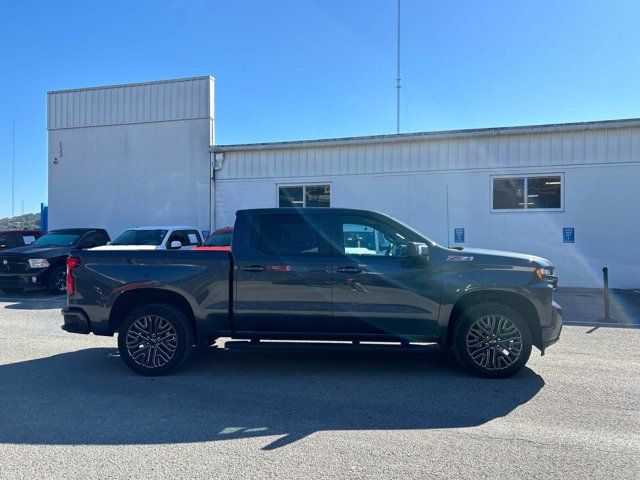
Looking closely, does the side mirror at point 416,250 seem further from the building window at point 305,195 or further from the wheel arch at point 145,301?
the building window at point 305,195

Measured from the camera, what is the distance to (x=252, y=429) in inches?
171

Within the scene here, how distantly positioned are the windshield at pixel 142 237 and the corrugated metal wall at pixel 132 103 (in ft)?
18.8

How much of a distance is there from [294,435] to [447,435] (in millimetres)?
1251

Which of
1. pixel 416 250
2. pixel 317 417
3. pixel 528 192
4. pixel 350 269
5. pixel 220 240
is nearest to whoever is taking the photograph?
pixel 317 417

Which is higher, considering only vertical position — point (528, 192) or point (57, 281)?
point (528, 192)

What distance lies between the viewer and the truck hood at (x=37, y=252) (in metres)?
12.6

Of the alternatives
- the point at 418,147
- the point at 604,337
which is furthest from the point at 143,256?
the point at 418,147

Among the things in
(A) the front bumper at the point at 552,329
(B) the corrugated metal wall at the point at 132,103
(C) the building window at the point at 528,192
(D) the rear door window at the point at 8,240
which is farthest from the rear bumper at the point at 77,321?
(B) the corrugated metal wall at the point at 132,103

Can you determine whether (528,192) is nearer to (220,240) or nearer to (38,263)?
(220,240)

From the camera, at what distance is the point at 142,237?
13.4 meters

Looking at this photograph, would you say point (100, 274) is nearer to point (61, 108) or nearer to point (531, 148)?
point (531, 148)

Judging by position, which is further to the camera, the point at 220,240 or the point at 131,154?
the point at 131,154

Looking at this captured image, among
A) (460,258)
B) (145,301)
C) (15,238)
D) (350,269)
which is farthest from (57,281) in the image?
(460,258)

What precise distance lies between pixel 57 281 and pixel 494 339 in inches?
435
